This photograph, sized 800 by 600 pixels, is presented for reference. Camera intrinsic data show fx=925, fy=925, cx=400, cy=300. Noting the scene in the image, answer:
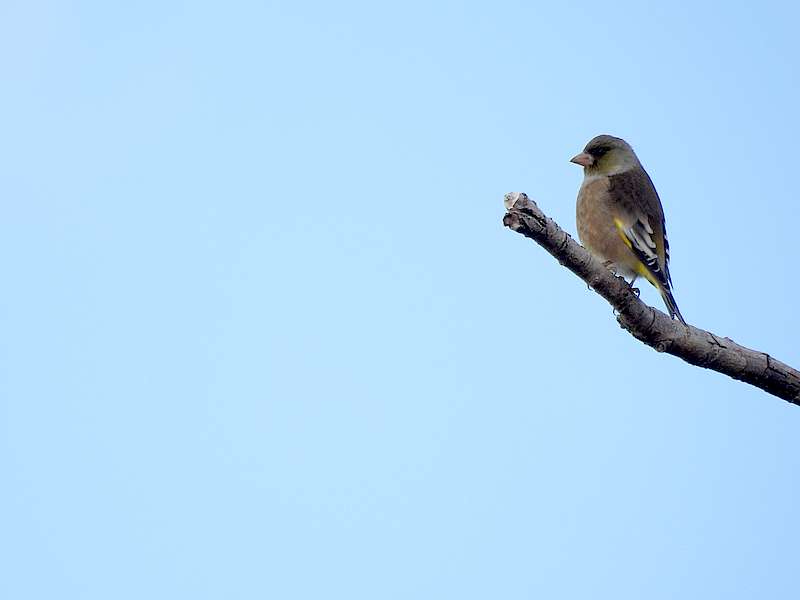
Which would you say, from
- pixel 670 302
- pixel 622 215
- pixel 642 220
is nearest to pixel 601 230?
pixel 622 215

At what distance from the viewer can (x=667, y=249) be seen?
9.36 metres

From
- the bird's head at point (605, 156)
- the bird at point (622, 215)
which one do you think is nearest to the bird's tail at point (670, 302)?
the bird at point (622, 215)

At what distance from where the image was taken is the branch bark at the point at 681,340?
6680mm

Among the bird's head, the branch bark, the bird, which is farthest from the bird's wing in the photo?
the branch bark

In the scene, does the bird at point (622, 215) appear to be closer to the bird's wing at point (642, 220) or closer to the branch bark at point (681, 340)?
the bird's wing at point (642, 220)

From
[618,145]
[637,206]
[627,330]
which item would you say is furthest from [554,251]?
[618,145]

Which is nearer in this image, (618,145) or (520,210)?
(520,210)

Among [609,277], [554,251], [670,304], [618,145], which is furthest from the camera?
[618,145]

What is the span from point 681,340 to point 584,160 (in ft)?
11.7

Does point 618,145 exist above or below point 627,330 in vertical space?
above

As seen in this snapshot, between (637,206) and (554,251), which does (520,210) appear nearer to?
(554,251)

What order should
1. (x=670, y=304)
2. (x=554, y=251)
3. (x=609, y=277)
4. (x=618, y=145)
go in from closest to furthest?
1. (x=554, y=251)
2. (x=609, y=277)
3. (x=670, y=304)
4. (x=618, y=145)

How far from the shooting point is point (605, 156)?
1003 cm

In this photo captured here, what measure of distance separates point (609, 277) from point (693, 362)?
3.45 feet
